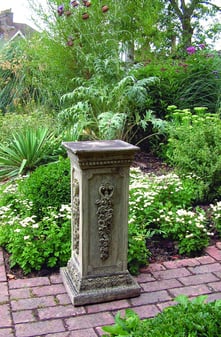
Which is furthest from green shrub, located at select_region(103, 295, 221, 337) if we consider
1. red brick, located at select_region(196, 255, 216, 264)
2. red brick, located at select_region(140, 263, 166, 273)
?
red brick, located at select_region(196, 255, 216, 264)

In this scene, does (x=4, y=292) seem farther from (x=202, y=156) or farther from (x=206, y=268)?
(x=202, y=156)

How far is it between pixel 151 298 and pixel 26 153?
3.26 metres

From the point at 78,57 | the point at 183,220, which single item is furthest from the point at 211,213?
the point at 78,57

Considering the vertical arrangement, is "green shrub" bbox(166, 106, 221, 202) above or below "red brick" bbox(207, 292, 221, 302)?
above

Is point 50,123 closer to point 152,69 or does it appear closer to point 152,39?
point 152,69

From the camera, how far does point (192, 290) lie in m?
3.03

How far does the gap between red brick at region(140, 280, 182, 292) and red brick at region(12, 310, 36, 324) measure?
2.67 feet

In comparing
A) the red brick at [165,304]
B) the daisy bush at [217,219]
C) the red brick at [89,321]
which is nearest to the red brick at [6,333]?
the red brick at [89,321]

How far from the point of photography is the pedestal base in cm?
282

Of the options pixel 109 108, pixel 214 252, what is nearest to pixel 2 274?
pixel 214 252

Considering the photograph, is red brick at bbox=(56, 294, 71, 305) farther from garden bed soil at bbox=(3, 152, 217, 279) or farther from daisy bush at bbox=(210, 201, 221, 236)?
daisy bush at bbox=(210, 201, 221, 236)

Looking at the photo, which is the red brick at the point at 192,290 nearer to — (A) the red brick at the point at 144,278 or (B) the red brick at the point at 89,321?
(A) the red brick at the point at 144,278

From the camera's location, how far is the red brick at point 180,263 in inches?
133

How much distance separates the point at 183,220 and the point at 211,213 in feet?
2.41
